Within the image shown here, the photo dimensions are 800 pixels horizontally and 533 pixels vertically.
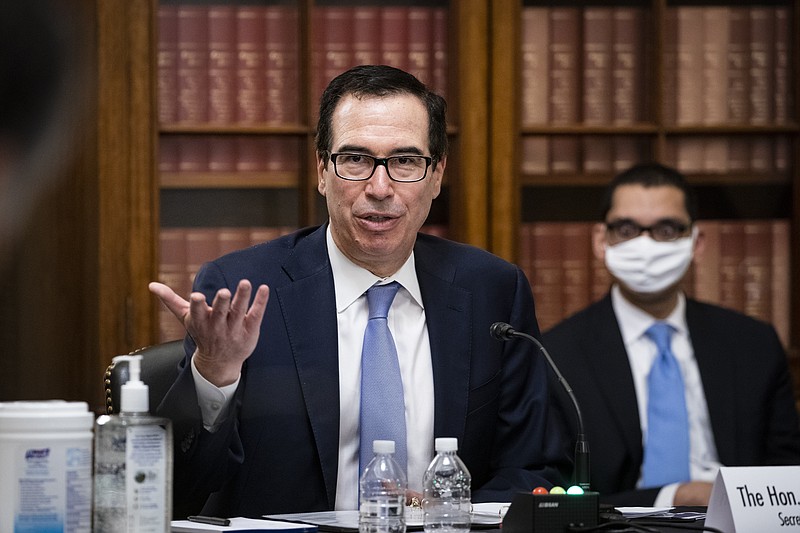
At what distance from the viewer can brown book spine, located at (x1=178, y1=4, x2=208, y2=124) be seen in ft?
12.3

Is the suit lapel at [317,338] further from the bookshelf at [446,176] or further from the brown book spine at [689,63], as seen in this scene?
the brown book spine at [689,63]

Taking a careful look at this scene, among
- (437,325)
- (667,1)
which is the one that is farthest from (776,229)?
(437,325)

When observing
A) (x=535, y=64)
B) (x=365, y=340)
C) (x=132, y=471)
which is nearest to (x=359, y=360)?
(x=365, y=340)

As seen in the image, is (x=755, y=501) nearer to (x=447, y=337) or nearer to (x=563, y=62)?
(x=447, y=337)

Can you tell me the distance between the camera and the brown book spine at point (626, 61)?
12.9ft

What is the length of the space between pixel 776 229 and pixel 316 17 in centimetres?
164

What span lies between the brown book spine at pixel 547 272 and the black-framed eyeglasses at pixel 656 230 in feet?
1.11

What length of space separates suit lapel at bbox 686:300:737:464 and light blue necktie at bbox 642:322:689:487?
75mm

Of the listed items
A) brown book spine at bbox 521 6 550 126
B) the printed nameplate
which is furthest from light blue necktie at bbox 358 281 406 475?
brown book spine at bbox 521 6 550 126

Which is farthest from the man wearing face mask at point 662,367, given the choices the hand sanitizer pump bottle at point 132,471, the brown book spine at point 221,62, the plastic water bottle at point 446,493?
the hand sanitizer pump bottle at point 132,471

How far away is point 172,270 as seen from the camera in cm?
373

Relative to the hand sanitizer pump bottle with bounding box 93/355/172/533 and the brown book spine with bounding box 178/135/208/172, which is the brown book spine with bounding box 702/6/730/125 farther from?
the hand sanitizer pump bottle with bounding box 93/355/172/533

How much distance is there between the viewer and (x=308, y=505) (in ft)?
7.66

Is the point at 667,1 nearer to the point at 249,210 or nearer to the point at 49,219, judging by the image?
the point at 249,210
